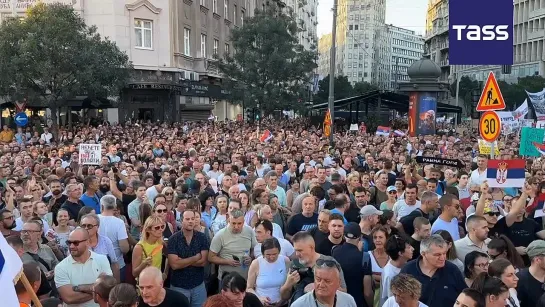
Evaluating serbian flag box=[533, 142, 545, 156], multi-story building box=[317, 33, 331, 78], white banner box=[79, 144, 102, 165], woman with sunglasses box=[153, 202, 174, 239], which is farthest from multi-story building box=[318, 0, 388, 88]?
woman with sunglasses box=[153, 202, 174, 239]

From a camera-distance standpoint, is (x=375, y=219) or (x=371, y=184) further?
(x=371, y=184)

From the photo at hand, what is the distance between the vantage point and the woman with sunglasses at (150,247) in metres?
6.13

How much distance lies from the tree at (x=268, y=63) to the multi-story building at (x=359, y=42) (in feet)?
433

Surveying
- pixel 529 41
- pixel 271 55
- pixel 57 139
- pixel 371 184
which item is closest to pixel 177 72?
pixel 271 55

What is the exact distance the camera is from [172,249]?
6270 millimetres

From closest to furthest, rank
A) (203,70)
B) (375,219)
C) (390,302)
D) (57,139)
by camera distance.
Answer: (390,302), (375,219), (57,139), (203,70)

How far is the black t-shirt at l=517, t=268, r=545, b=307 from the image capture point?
17.4 feet

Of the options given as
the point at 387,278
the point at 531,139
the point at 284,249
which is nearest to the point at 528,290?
the point at 387,278

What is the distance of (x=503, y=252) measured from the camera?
19.6 ft

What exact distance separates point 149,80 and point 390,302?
104ft

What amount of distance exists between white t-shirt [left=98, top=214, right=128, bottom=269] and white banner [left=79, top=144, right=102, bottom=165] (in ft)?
19.3

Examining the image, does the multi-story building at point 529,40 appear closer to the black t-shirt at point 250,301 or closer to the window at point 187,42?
the window at point 187,42

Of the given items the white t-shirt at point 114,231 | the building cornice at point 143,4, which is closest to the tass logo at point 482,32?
the white t-shirt at point 114,231

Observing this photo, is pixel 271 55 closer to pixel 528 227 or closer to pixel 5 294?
pixel 528 227
